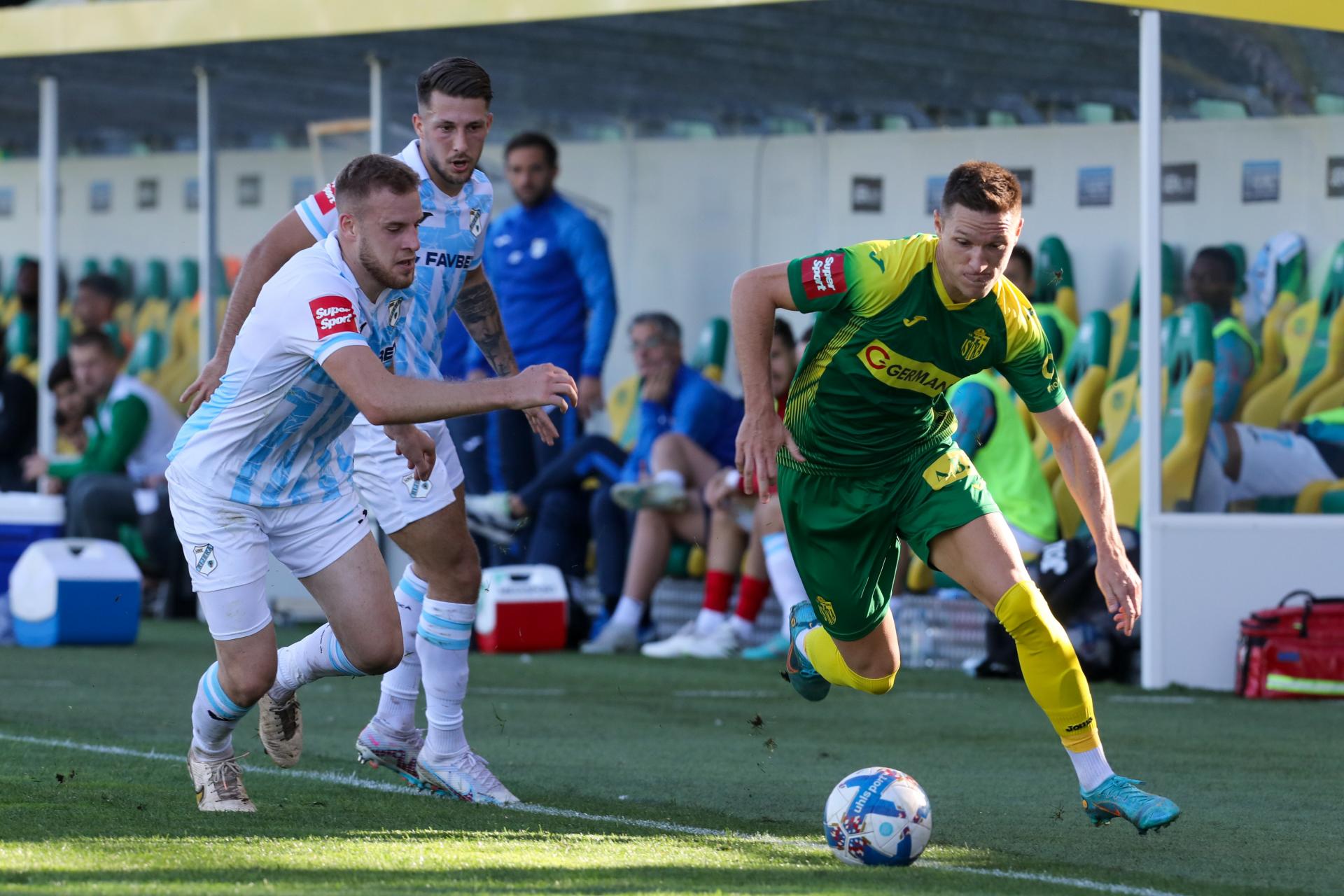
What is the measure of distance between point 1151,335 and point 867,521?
497cm

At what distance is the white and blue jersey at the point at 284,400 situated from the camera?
17.2 feet

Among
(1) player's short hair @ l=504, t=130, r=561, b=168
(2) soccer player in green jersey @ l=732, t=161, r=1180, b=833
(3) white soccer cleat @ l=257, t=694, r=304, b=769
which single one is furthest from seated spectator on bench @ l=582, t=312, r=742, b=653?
(3) white soccer cleat @ l=257, t=694, r=304, b=769

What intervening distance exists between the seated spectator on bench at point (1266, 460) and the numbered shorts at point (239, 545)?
606 centimetres

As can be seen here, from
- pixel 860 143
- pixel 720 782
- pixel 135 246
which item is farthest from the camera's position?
pixel 135 246

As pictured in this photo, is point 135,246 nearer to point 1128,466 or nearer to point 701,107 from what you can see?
point 701,107

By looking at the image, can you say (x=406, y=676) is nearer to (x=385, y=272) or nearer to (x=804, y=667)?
(x=804, y=667)

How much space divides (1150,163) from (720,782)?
5240 millimetres

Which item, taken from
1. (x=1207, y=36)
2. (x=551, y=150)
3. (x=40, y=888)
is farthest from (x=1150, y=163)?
(x=40, y=888)

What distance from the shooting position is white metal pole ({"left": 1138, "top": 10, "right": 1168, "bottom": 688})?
10.2 metres

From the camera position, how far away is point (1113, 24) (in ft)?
37.3

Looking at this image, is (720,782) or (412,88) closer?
(720,782)

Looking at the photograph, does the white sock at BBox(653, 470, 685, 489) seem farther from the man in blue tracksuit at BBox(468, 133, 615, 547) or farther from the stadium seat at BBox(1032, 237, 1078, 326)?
the stadium seat at BBox(1032, 237, 1078, 326)

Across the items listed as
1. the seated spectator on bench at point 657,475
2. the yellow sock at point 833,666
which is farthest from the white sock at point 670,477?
the yellow sock at point 833,666

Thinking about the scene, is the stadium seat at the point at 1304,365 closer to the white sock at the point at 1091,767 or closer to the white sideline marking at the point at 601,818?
the white sock at the point at 1091,767
